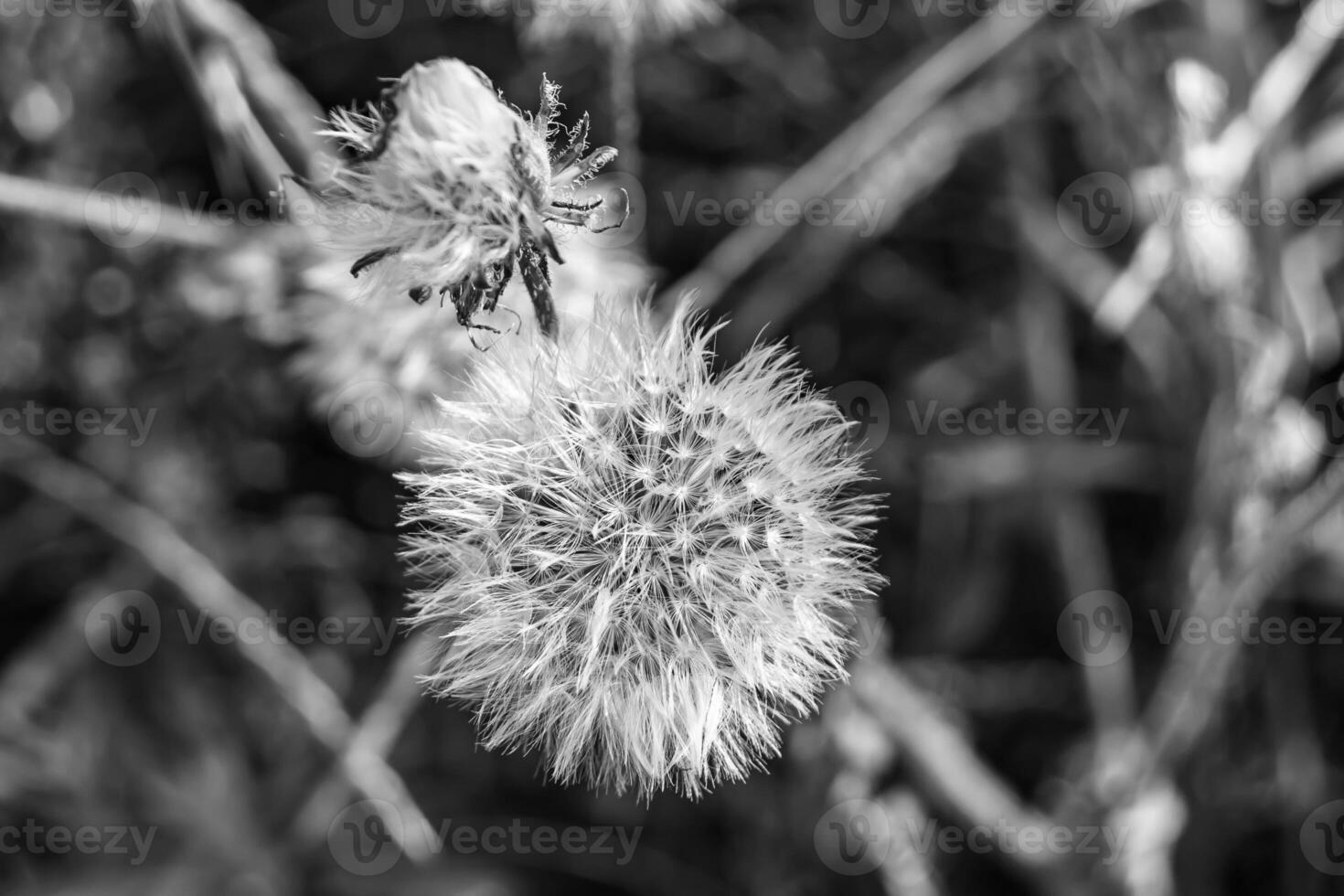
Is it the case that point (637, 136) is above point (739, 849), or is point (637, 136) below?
above

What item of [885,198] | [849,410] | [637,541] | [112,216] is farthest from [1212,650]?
[112,216]

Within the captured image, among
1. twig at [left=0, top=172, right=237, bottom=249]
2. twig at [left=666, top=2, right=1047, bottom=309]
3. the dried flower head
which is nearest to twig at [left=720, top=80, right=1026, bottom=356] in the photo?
twig at [left=666, top=2, right=1047, bottom=309]

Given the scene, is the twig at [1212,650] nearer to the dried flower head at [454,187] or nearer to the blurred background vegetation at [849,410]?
the blurred background vegetation at [849,410]

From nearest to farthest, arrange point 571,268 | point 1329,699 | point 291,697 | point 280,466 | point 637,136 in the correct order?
point 571,268 → point 291,697 → point 1329,699 → point 280,466 → point 637,136

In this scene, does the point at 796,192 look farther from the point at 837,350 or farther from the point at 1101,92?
the point at 1101,92

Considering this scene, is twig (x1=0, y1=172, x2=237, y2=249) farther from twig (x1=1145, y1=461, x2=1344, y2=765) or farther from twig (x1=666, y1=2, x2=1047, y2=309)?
twig (x1=1145, y1=461, x2=1344, y2=765)

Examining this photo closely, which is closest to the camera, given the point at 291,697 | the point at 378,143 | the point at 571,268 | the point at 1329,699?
the point at 378,143

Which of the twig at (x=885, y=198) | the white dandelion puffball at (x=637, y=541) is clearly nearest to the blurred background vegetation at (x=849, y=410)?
the twig at (x=885, y=198)

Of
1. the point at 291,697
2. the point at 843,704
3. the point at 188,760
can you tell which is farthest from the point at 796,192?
the point at 188,760
